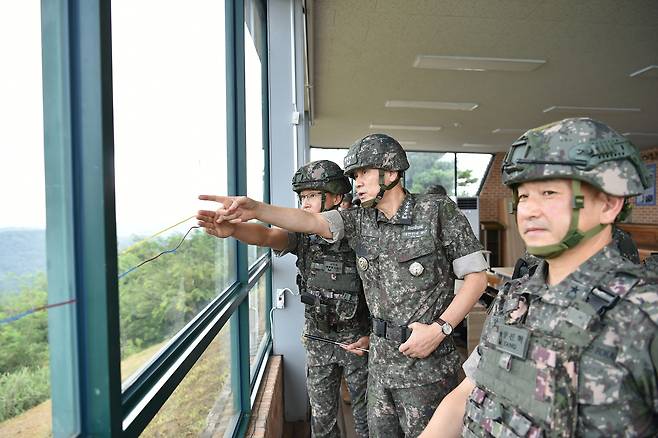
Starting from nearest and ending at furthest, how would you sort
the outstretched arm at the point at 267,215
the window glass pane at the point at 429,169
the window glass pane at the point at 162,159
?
the window glass pane at the point at 162,159
the outstretched arm at the point at 267,215
the window glass pane at the point at 429,169

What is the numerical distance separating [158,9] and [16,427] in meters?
1.19

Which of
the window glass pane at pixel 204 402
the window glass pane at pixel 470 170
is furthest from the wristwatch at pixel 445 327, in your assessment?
the window glass pane at pixel 470 170

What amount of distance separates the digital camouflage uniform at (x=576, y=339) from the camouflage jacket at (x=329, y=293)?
120 cm

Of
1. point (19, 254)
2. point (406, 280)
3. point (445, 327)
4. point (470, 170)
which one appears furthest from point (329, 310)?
point (470, 170)

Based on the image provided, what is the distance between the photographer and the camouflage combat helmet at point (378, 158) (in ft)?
6.46

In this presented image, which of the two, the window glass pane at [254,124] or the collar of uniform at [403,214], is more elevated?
the window glass pane at [254,124]

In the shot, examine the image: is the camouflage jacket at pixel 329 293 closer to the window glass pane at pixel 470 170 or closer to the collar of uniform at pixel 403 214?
the collar of uniform at pixel 403 214

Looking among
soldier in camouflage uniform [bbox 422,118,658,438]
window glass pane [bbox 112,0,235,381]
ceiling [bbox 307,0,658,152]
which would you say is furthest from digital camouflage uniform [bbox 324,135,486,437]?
ceiling [bbox 307,0,658,152]

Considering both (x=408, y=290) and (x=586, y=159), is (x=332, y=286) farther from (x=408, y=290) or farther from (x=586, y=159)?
(x=586, y=159)

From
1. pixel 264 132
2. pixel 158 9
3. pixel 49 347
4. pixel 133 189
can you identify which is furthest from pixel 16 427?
pixel 264 132

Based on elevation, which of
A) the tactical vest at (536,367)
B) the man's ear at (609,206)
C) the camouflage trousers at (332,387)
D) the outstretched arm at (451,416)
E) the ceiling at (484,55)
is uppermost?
the ceiling at (484,55)

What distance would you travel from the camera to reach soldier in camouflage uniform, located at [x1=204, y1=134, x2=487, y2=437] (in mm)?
1884

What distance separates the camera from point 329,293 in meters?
2.32

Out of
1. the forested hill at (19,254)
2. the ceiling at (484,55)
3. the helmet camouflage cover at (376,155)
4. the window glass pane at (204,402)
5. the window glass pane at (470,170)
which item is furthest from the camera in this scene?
the window glass pane at (470,170)
